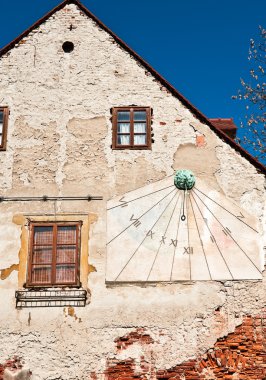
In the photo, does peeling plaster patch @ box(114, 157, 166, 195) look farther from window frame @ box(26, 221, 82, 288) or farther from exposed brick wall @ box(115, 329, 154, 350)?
exposed brick wall @ box(115, 329, 154, 350)

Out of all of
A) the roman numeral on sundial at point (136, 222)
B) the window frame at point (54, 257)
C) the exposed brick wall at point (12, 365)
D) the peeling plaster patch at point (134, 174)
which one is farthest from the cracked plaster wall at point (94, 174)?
the roman numeral on sundial at point (136, 222)

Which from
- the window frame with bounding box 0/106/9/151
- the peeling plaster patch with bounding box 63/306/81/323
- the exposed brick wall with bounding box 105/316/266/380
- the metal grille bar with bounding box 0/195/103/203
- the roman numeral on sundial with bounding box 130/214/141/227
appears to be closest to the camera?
the exposed brick wall with bounding box 105/316/266/380

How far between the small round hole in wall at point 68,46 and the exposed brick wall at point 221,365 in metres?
6.62

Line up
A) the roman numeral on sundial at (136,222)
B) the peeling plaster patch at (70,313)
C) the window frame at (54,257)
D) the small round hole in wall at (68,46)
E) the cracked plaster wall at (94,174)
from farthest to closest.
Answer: the small round hole in wall at (68,46) → the roman numeral on sundial at (136,222) → the window frame at (54,257) → the peeling plaster patch at (70,313) → the cracked plaster wall at (94,174)

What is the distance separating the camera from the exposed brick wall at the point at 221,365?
1090cm

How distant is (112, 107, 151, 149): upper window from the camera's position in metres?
12.7

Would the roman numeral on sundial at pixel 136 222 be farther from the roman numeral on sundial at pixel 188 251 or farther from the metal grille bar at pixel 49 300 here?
the metal grille bar at pixel 49 300

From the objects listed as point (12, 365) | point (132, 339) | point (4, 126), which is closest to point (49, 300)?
point (12, 365)

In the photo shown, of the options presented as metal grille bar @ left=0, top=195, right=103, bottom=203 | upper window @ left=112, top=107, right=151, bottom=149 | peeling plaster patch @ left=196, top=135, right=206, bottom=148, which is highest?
upper window @ left=112, top=107, right=151, bottom=149

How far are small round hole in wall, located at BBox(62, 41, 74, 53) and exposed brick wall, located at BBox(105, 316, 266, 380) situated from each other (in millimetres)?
6625

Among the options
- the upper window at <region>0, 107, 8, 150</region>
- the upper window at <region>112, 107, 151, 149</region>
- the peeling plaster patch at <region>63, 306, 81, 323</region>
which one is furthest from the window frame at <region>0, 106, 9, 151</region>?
the peeling plaster patch at <region>63, 306, 81, 323</region>

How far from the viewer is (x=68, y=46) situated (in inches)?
535

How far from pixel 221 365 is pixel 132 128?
17.1ft

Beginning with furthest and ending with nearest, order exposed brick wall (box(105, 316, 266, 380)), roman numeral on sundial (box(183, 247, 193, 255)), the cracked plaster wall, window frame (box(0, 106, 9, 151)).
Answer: window frame (box(0, 106, 9, 151)), roman numeral on sundial (box(183, 247, 193, 255)), the cracked plaster wall, exposed brick wall (box(105, 316, 266, 380))
